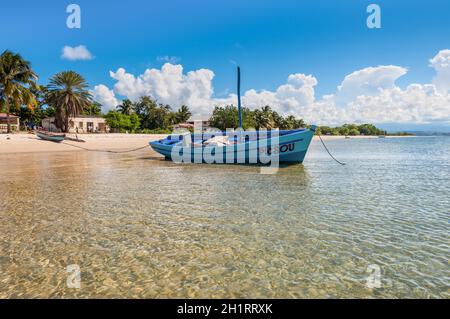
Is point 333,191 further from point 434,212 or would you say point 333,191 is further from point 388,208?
point 434,212

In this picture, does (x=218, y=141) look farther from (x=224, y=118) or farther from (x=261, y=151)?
(x=224, y=118)

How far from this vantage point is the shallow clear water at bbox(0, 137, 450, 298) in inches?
137

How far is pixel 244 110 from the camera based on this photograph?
73.8 m

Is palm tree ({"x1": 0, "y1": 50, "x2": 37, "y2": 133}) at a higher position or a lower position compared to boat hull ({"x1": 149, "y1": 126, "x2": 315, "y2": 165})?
higher

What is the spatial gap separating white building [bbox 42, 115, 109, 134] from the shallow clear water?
56.0 metres

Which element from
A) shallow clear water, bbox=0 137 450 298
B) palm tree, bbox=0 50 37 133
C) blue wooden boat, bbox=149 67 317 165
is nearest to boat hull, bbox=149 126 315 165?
blue wooden boat, bbox=149 67 317 165

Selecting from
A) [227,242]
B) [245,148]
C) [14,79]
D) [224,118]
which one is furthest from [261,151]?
[224,118]

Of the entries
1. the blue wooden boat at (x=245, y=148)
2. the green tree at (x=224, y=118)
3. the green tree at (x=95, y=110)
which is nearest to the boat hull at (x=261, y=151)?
the blue wooden boat at (x=245, y=148)

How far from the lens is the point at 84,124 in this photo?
6162cm

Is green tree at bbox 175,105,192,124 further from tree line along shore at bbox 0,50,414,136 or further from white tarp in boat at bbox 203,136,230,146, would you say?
white tarp in boat at bbox 203,136,230,146

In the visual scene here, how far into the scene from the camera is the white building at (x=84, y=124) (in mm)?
59094
